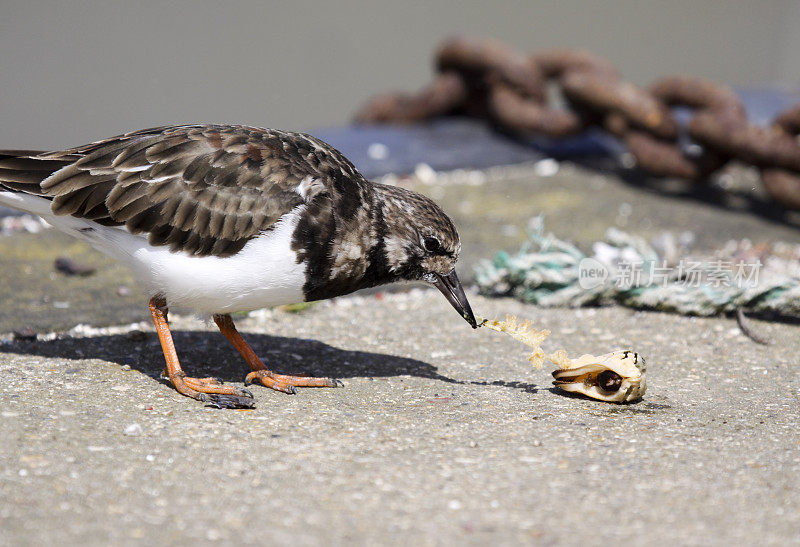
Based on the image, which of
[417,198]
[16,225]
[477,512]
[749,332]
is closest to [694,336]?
[749,332]

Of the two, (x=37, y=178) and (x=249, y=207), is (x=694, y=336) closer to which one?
(x=249, y=207)

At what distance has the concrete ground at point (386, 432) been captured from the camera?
85.0 inches

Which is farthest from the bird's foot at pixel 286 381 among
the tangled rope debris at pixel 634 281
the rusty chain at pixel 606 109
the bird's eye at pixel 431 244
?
the rusty chain at pixel 606 109

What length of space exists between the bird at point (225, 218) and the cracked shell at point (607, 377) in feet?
A: 2.14

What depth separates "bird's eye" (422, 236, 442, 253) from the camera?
337cm

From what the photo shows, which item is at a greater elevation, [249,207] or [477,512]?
[249,207]

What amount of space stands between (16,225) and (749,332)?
12.5 feet

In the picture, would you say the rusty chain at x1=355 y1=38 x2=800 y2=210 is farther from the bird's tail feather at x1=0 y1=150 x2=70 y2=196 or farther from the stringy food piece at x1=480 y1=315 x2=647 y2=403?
the bird's tail feather at x1=0 y1=150 x2=70 y2=196

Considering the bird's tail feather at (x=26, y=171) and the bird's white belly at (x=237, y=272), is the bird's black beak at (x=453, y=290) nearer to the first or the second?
the bird's white belly at (x=237, y=272)

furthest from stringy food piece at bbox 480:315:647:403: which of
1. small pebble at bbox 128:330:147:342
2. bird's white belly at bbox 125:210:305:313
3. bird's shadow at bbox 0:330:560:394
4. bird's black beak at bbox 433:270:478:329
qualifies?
small pebble at bbox 128:330:147:342

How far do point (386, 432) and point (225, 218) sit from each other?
0.96 meters

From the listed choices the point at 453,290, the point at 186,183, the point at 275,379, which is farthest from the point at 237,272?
the point at 453,290

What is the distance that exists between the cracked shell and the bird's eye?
2.16 feet

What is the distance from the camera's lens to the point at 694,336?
3.87m
